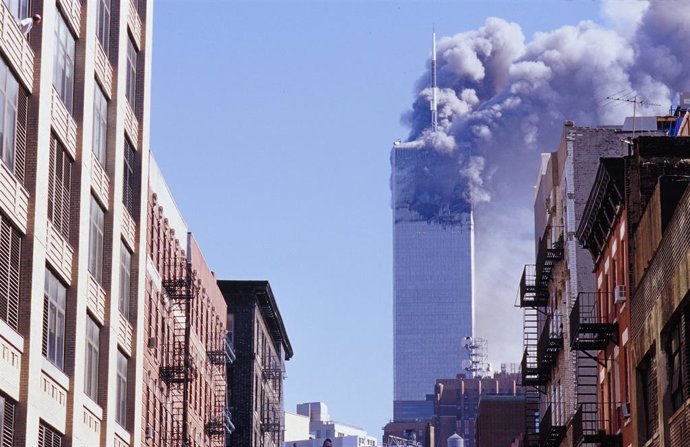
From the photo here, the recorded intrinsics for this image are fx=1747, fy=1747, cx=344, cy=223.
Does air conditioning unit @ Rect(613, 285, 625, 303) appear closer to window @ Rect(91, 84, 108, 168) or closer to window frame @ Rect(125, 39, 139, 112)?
window @ Rect(91, 84, 108, 168)

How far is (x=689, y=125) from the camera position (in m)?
49.9

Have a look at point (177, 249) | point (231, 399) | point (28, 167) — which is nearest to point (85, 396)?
point (28, 167)

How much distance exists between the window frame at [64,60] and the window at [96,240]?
13.4 feet

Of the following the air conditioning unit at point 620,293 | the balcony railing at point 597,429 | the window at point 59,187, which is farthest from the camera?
the balcony railing at point 597,429

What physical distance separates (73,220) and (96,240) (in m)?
3.99

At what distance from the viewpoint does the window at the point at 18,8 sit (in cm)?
4258

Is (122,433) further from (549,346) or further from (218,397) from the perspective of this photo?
(218,397)

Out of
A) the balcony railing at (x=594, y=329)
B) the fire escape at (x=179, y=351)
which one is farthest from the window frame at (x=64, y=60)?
the fire escape at (x=179, y=351)

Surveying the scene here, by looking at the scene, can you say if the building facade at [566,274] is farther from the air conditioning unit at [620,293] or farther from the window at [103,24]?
the window at [103,24]

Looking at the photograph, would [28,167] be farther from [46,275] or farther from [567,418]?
[567,418]

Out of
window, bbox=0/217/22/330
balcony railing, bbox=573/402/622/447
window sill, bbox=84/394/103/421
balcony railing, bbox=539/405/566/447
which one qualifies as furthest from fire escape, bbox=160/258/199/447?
window, bbox=0/217/22/330

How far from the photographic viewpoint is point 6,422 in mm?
41469

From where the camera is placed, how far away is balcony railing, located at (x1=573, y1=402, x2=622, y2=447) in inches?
2041

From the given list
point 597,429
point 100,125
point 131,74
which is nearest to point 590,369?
point 597,429
